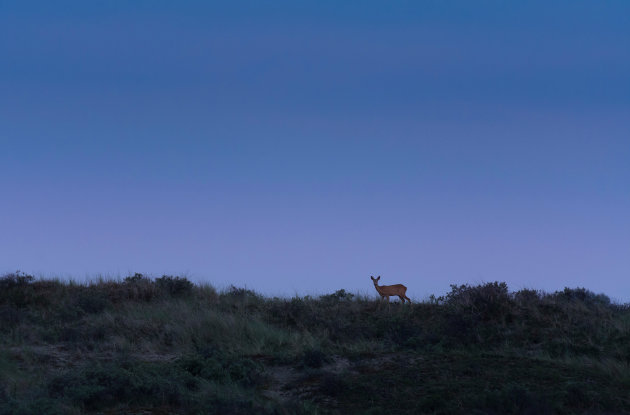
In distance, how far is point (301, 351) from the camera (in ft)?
38.2

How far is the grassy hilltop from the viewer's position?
850 centimetres

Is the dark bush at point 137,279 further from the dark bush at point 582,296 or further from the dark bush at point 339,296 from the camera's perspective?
the dark bush at point 582,296

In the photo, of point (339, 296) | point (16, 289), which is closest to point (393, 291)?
point (339, 296)

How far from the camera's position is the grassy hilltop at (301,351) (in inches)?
335

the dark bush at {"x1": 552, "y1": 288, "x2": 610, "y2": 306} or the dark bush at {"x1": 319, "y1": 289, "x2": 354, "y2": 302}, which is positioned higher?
the dark bush at {"x1": 319, "y1": 289, "x2": 354, "y2": 302}

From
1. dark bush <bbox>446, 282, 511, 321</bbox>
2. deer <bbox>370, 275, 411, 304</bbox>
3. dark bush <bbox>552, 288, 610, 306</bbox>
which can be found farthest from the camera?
deer <bbox>370, 275, 411, 304</bbox>

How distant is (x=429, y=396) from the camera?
8.51 m

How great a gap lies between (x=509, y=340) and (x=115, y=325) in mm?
8743

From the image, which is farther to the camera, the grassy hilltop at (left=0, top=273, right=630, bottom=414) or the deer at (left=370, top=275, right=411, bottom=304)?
the deer at (left=370, top=275, right=411, bottom=304)

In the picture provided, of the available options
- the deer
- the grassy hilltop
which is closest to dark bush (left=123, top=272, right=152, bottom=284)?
the grassy hilltop

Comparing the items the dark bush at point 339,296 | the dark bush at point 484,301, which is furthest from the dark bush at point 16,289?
the dark bush at point 484,301

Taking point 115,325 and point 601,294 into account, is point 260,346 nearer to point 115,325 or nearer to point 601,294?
point 115,325

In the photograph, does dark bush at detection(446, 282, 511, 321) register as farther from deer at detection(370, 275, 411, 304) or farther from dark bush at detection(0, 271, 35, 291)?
dark bush at detection(0, 271, 35, 291)

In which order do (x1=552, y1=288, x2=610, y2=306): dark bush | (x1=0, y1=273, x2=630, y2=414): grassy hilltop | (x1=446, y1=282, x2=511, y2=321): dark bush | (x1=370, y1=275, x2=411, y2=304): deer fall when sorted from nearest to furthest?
1. (x1=0, y1=273, x2=630, y2=414): grassy hilltop
2. (x1=446, y1=282, x2=511, y2=321): dark bush
3. (x1=552, y1=288, x2=610, y2=306): dark bush
4. (x1=370, y1=275, x2=411, y2=304): deer
